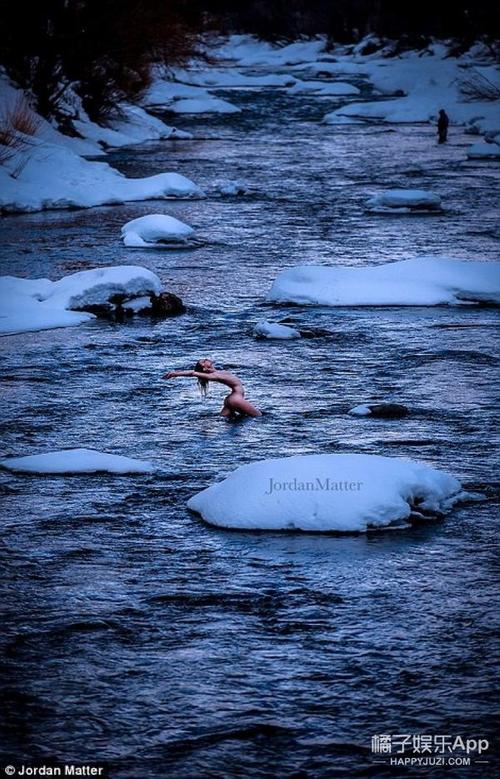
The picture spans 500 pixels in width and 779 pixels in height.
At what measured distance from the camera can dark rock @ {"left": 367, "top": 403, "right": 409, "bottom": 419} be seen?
10859 mm

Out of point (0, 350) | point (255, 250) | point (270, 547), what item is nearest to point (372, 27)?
point (255, 250)

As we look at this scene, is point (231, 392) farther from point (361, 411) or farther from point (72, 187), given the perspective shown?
point (72, 187)

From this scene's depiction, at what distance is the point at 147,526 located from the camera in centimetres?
833

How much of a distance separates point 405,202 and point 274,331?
9481 mm

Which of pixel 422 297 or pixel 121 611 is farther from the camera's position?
pixel 422 297

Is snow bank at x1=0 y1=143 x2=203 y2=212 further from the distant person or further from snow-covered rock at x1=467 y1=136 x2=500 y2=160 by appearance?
the distant person

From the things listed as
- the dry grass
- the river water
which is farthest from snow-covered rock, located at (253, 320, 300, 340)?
the dry grass

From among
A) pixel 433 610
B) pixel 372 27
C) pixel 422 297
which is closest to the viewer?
pixel 433 610

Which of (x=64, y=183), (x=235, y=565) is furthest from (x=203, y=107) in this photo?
(x=235, y=565)

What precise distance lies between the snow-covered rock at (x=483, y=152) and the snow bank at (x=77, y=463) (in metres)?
22.3

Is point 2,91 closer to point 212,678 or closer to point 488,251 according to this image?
point 488,251

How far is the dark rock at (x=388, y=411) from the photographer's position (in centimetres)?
1086

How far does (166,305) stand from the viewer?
50.1 ft

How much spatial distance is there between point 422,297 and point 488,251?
3.15m
